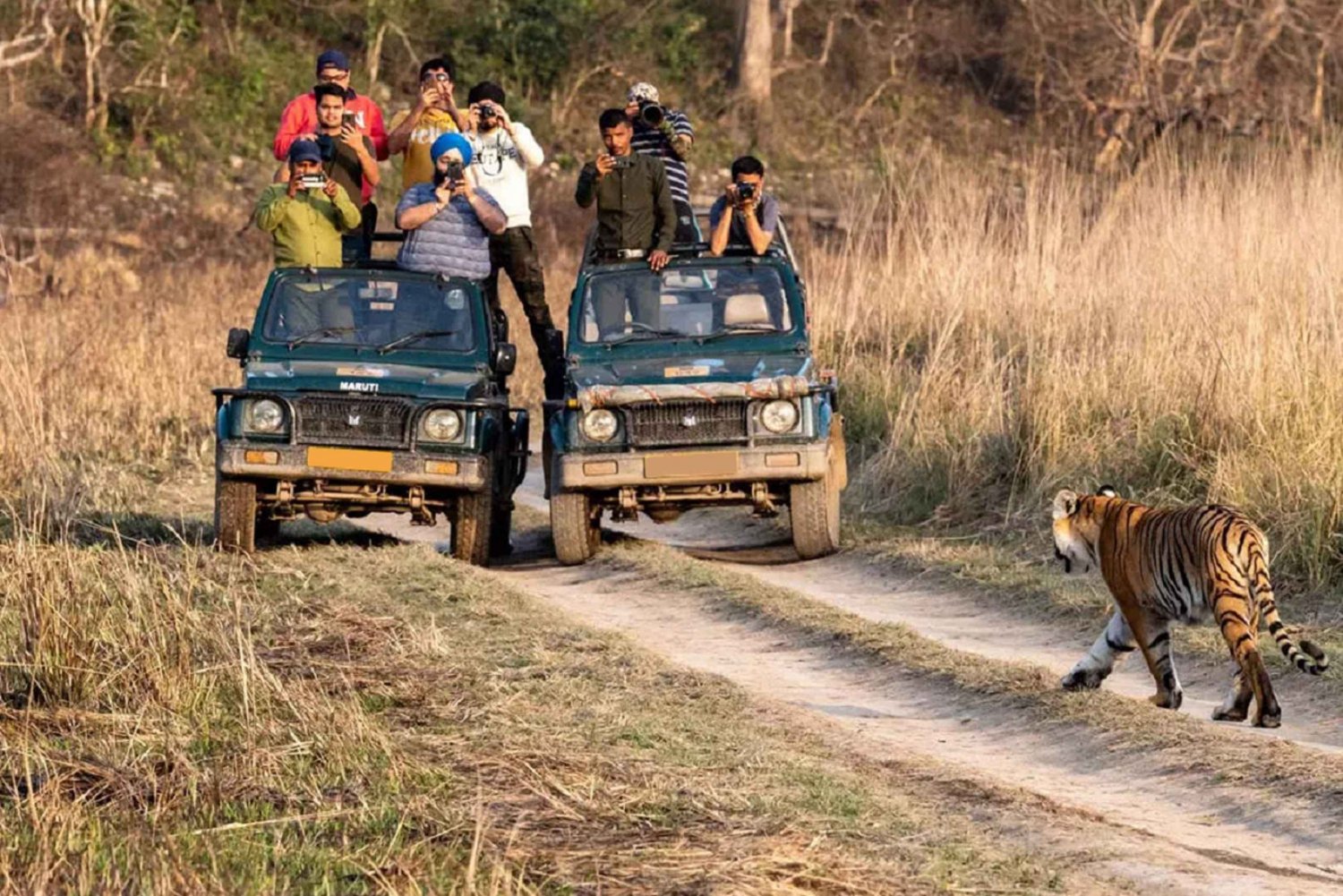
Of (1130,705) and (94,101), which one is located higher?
(94,101)

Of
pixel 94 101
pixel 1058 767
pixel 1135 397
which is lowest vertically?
pixel 1058 767

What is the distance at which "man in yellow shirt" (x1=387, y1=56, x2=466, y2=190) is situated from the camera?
13.6m

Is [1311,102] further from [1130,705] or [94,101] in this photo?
[1130,705]

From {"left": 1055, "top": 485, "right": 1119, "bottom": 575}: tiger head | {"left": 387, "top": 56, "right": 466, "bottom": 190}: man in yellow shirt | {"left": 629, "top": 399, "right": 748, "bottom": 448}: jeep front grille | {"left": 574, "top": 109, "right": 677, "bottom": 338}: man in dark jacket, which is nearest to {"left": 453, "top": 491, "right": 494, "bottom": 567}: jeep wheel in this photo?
{"left": 629, "top": 399, "right": 748, "bottom": 448}: jeep front grille

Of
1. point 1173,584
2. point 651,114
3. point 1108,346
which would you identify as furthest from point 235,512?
point 1108,346

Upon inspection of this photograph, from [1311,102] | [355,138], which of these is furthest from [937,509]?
[1311,102]

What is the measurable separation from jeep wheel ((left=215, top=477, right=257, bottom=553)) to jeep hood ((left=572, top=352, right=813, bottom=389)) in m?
1.75

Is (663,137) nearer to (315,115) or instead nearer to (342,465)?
(315,115)

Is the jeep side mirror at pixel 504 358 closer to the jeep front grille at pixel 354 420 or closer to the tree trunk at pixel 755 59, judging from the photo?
the jeep front grille at pixel 354 420

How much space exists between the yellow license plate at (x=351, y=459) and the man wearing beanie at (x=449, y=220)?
4.25ft

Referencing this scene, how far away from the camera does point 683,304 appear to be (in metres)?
12.6

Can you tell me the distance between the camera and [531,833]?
606cm

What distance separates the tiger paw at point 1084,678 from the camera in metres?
8.30

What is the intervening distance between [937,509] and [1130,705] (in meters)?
5.29
